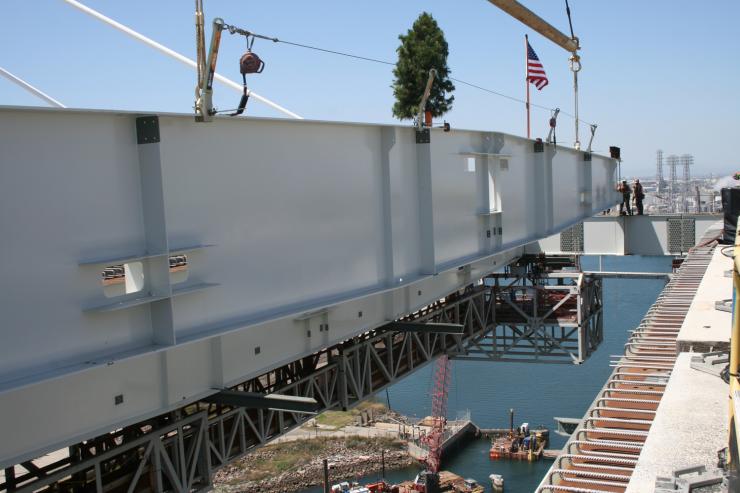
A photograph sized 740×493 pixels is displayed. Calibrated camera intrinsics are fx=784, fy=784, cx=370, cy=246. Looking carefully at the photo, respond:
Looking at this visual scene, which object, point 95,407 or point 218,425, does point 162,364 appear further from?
point 218,425

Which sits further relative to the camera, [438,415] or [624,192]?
[438,415]

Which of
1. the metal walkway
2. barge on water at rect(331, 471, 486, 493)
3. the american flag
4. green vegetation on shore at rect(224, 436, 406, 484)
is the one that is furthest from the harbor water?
the metal walkway

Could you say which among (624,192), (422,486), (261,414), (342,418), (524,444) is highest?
(624,192)

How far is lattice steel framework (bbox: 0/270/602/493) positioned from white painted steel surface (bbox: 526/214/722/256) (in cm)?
679

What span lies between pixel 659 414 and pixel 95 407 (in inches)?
193

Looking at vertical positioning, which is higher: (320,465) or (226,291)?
(226,291)

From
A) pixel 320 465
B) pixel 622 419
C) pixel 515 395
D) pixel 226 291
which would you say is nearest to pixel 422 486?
pixel 320 465

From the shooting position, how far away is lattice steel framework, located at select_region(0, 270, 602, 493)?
804 centimetres

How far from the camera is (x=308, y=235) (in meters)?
8.61

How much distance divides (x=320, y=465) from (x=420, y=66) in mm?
29606

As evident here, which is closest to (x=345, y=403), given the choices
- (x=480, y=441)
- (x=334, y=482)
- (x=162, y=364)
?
(x=162, y=364)

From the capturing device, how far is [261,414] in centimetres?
1012

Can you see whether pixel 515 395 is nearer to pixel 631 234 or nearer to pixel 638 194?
pixel 638 194

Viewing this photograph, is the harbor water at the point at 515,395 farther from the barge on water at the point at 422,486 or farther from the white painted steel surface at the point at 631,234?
the white painted steel surface at the point at 631,234
